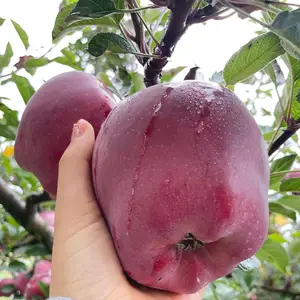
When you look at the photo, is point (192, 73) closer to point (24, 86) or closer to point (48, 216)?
point (24, 86)

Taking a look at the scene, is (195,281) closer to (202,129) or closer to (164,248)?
(164,248)

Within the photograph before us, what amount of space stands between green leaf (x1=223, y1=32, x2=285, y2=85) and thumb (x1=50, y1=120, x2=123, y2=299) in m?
0.23

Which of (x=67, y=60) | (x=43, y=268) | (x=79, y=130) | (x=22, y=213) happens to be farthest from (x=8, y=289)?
(x=79, y=130)

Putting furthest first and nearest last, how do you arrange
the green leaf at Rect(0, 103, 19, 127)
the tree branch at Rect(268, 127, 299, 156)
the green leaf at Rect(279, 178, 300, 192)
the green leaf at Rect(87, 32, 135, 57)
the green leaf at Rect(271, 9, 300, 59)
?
the green leaf at Rect(0, 103, 19, 127) → the green leaf at Rect(279, 178, 300, 192) → the tree branch at Rect(268, 127, 299, 156) → the green leaf at Rect(87, 32, 135, 57) → the green leaf at Rect(271, 9, 300, 59)

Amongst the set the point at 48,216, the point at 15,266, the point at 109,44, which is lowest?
the point at 15,266

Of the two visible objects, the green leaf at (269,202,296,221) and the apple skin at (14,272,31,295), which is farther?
the apple skin at (14,272,31,295)

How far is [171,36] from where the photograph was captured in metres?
0.60

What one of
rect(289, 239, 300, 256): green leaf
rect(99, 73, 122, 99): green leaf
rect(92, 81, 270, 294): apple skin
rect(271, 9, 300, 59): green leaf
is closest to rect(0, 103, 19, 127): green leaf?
rect(99, 73, 122, 99): green leaf

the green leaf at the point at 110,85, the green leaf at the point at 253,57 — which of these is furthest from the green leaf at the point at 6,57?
the green leaf at the point at 253,57

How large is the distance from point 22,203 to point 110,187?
0.54m

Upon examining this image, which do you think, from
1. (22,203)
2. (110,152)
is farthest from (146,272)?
(22,203)

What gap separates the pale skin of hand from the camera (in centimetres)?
59

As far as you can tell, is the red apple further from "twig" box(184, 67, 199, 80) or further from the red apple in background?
"twig" box(184, 67, 199, 80)

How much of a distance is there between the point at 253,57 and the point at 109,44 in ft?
0.67
